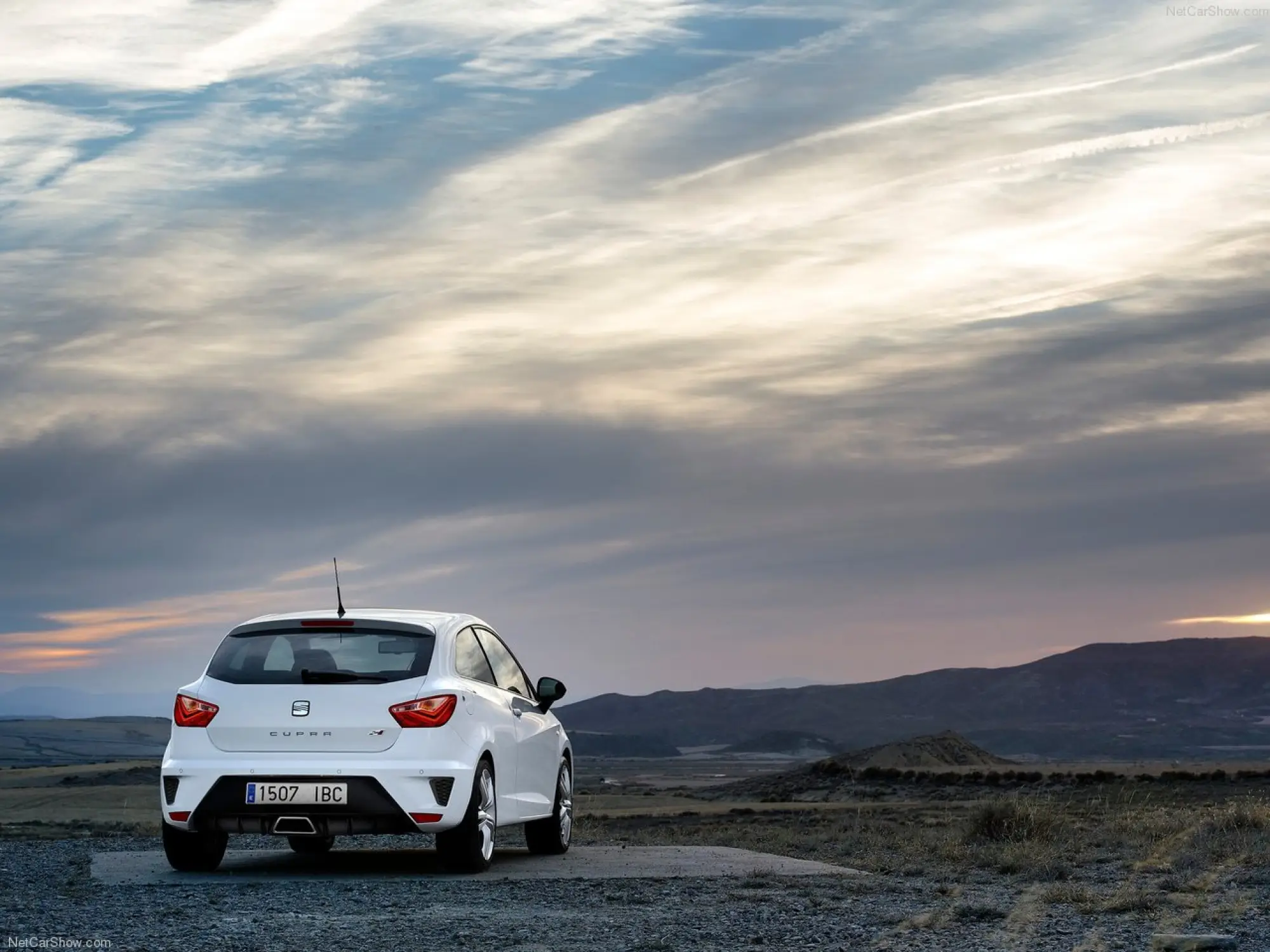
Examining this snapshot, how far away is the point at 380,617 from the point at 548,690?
221 cm

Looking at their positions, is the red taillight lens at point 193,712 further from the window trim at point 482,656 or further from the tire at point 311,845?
the tire at point 311,845

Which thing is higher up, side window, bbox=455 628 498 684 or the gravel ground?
side window, bbox=455 628 498 684

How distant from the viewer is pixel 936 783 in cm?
5225

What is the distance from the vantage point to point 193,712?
11.6 meters

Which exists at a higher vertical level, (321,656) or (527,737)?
(321,656)

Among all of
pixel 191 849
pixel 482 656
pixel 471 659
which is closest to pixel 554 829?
pixel 482 656

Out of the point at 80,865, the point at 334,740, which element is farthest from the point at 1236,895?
the point at 80,865

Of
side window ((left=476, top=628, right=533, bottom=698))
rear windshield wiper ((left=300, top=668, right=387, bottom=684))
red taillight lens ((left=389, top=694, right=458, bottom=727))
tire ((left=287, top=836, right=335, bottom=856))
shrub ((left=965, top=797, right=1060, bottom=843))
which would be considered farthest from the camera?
shrub ((left=965, top=797, right=1060, bottom=843))

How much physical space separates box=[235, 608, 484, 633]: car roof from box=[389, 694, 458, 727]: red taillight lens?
68 cm

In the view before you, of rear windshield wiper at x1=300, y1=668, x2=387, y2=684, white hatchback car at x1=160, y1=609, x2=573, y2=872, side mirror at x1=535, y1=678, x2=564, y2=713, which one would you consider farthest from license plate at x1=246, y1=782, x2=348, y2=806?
side mirror at x1=535, y1=678, x2=564, y2=713

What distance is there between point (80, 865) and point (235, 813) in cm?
232

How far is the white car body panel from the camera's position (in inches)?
444

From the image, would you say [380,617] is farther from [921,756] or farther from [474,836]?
[921,756]

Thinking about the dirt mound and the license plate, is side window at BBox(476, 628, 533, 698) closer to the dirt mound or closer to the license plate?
the license plate
